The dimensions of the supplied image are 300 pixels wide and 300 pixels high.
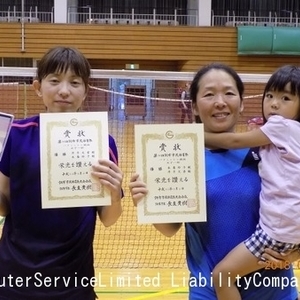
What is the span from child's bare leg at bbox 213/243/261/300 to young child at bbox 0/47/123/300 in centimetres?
37

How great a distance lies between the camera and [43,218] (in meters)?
1.57

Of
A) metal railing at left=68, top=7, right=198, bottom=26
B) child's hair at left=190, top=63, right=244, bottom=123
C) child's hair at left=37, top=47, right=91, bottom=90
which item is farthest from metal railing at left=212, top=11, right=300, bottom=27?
child's hair at left=37, top=47, right=91, bottom=90

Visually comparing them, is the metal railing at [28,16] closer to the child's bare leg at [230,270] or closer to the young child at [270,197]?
the young child at [270,197]

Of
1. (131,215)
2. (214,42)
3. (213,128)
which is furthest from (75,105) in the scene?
(214,42)

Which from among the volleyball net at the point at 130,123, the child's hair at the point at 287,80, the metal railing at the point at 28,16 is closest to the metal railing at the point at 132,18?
the metal railing at the point at 28,16

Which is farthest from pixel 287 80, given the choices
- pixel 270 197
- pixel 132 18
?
pixel 132 18

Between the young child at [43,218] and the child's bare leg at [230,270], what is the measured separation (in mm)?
372

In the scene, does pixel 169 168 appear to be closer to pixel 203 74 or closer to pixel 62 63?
pixel 203 74

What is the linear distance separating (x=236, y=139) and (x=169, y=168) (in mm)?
237

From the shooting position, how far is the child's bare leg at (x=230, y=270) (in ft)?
5.08

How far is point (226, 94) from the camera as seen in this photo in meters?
1.61

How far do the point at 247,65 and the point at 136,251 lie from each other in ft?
40.8

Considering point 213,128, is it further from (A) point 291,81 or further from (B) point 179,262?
(B) point 179,262

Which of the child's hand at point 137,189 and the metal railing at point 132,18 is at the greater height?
the metal railing at point 132,18
